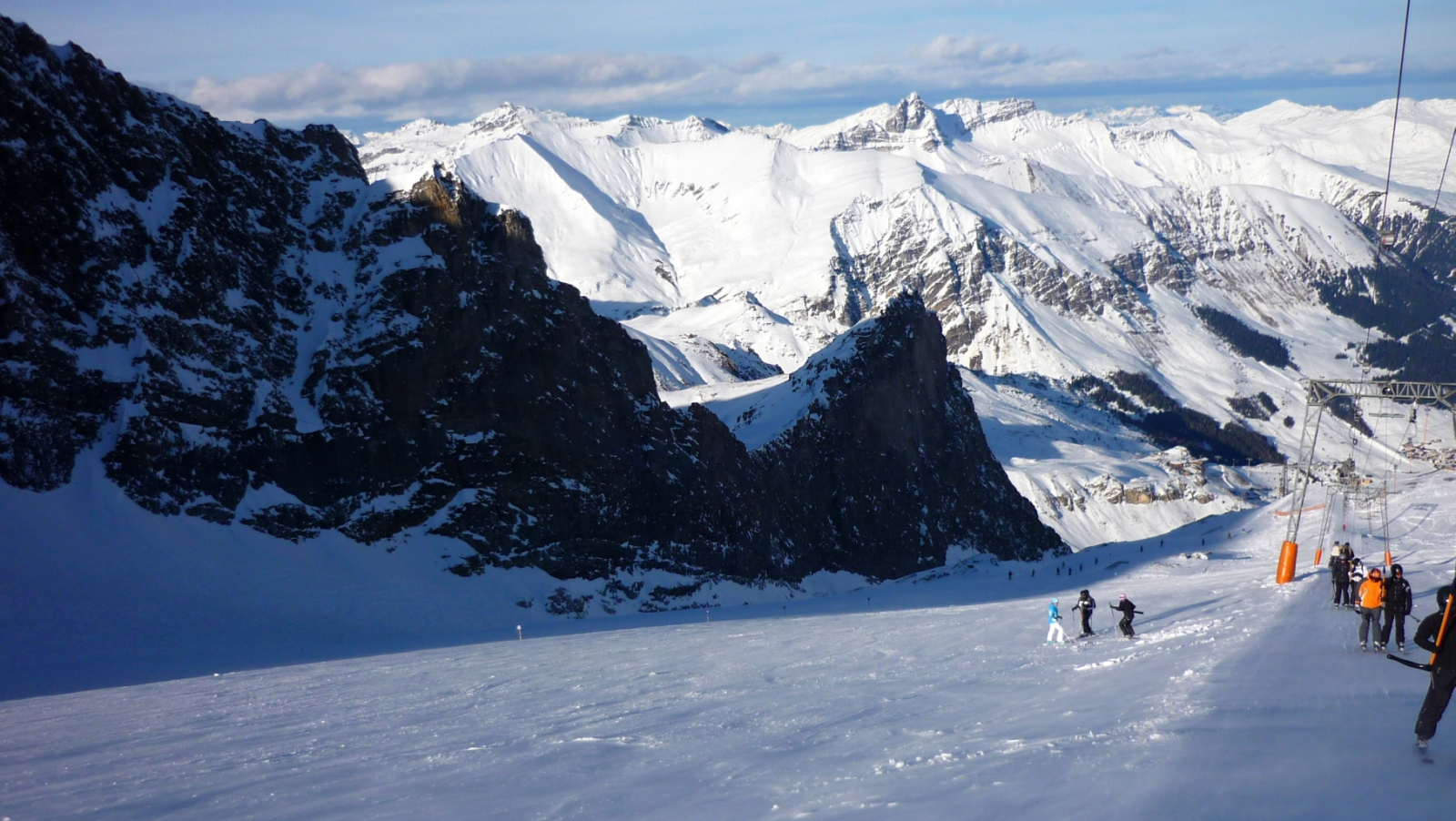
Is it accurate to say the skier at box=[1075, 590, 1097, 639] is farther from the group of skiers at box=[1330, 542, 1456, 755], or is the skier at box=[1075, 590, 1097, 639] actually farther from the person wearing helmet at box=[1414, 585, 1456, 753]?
the person wearing helmet at box=[1414, 585, 1456, 753]

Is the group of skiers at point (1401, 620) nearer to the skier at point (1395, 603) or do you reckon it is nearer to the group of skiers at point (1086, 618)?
the skier at point (1395, 603)

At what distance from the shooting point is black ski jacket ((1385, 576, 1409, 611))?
21234 millimetres

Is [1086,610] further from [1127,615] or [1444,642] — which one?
[1444,642]

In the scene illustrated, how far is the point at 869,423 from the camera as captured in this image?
9831cm

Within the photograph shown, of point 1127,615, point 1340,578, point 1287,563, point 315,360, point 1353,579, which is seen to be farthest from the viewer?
point 315,360

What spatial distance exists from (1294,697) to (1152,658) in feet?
18.8

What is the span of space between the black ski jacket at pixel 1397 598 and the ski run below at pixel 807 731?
0.92m

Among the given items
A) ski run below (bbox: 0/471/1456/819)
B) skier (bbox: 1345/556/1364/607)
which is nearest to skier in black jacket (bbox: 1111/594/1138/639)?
ski run below (bbox: 0/471/1456/819)

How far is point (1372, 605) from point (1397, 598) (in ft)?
2.29

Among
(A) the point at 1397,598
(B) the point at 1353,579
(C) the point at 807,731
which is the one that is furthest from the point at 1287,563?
(C) the point at 807,731

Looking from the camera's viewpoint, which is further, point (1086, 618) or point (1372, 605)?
point (1086, 618)

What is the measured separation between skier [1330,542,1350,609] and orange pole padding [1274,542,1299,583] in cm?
807

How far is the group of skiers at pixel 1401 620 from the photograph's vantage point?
519 inches

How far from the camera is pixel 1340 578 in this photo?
28328mm
